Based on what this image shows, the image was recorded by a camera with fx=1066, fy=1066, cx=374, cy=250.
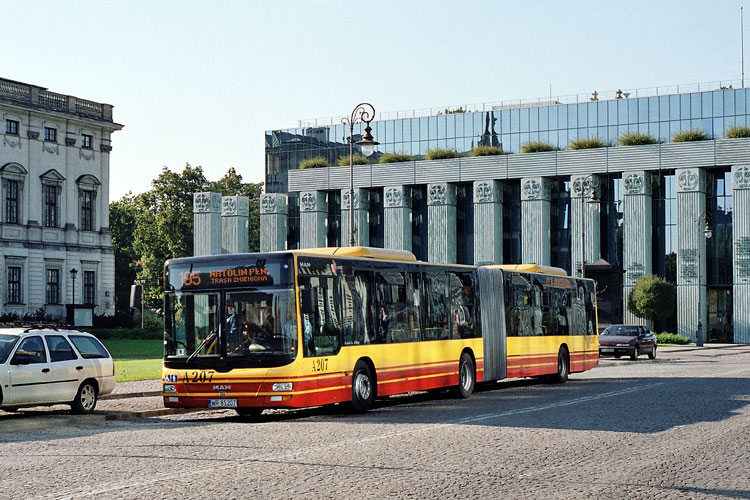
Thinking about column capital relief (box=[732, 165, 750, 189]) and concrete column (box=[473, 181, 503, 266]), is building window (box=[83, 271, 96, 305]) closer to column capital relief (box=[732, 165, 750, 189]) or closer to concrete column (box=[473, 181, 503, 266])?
concrete column (box=[473, 181, 503, 266])

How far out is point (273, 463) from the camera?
1212 centimetres

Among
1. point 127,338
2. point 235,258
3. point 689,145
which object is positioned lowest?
point 127,338

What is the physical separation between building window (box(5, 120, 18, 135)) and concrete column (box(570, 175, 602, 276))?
38.3 metres

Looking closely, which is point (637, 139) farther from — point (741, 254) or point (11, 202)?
point (11, 202)

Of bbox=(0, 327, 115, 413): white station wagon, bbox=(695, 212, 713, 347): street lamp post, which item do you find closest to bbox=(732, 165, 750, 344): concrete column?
bbox=(695, 212, 713, 347): street lamp post

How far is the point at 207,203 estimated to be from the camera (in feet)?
287

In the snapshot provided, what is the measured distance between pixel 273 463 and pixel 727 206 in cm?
6694

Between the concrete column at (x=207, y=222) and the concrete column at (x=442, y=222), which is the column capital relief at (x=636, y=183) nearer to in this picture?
the concrete column at (x=442, y=222)

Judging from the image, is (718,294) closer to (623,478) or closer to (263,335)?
(263,335)

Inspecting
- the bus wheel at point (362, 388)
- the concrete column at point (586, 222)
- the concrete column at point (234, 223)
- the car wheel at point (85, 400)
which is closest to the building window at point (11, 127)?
the concrete column at point (234, 223)

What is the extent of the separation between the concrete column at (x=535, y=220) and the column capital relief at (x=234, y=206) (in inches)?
929

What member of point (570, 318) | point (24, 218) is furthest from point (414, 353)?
point (24, 218)

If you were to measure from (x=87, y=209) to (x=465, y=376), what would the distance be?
56.7 metres

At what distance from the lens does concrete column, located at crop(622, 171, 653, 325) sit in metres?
73.1
